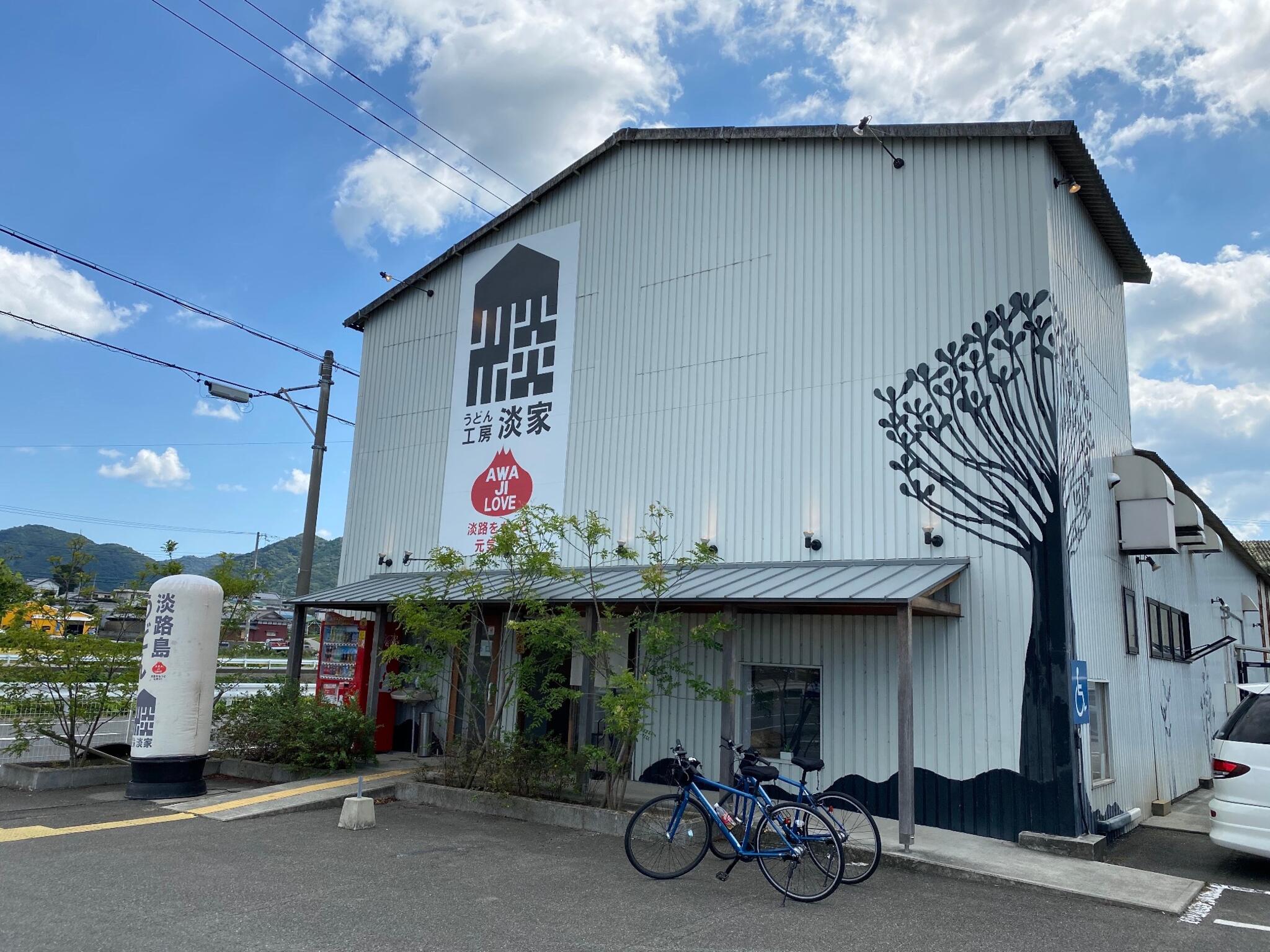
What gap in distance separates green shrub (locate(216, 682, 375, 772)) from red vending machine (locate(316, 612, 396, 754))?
150 cm

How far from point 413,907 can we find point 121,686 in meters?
7.86

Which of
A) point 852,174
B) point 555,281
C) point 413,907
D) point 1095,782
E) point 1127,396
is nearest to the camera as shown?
point 413,907

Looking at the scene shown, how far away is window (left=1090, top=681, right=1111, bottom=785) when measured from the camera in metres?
10.2

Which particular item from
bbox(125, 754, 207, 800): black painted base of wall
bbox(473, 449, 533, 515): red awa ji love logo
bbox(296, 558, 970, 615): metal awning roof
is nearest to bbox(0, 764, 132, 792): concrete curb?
bbox(125, 754, 207, 800): black painted base of wall

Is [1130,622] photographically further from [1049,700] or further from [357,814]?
[357,814]

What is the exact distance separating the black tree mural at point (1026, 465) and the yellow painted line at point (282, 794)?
7.73 m

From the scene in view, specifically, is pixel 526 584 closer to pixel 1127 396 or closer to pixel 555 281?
pixel 555 281

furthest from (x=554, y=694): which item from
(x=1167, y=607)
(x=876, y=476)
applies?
(x=1167, y=607)

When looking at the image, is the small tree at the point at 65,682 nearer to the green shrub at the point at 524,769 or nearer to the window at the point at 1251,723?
the green shrub at the point at 524,769

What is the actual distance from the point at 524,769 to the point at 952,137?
29.9 ft

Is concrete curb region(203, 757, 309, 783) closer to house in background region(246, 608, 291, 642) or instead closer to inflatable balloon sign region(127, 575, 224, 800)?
inflatable balloon sign region(127, 575, 224, 800)

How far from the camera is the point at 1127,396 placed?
13.9m

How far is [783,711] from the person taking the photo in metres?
11.1

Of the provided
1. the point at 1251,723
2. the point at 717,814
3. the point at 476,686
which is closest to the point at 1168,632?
the point at 1251,723
